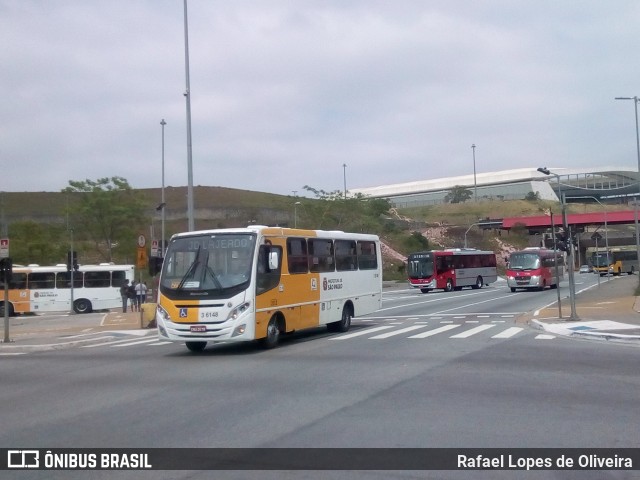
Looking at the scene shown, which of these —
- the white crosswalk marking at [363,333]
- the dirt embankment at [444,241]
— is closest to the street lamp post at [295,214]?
the dirt embankment at [444,241]

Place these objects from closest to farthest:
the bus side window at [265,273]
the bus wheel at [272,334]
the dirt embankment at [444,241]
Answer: the bus side window at [265,273]
the bus wheel at [272,334]
the dirt embankment at [444,241]

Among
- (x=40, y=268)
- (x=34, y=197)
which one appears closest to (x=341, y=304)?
(x=40, y=268)

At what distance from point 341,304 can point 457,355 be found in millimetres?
7197

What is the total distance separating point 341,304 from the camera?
23.6 metres

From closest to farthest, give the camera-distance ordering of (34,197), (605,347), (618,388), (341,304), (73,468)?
(73,468)
(618,388)
(605,347)
(341,304)
(34,197)

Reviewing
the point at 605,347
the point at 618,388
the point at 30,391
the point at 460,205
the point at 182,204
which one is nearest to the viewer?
the point at 618,388

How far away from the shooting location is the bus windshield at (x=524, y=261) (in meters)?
53.5

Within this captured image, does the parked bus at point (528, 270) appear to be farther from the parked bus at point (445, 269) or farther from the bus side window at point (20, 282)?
the bus side window at point (20, 282)

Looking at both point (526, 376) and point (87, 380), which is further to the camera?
point (87, 380)

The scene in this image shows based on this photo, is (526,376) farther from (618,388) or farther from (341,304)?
(341,304)

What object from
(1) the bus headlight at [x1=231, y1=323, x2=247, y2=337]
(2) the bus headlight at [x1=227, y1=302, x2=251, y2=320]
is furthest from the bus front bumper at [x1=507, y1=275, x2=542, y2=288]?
(1) the bus headlight at [x1=231, y1=323, x2=247, y2=337]

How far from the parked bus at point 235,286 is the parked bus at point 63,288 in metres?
26.4

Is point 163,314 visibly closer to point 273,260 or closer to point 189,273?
point 189,273

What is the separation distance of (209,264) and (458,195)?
120196 millimetres
